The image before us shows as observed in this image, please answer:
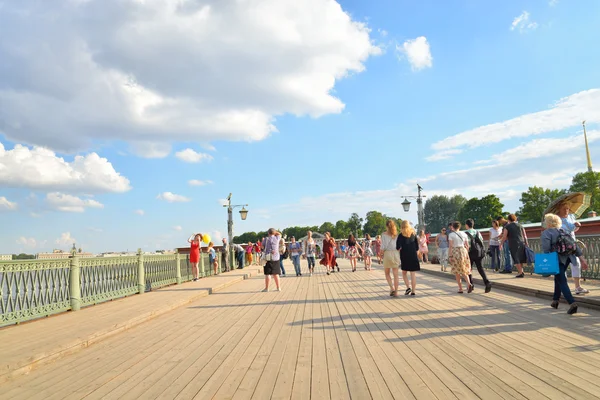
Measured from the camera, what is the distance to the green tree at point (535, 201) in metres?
81.8

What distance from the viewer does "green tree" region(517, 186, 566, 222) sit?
8175 cm

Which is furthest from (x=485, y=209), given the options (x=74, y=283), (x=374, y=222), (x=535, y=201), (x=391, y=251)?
(x=74, y=283)

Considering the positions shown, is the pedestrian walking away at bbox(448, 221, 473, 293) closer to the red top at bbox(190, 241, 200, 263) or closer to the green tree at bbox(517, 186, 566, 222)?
the red top at bbox(190, 241, 200, 263)

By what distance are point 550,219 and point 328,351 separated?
4916 millimetres

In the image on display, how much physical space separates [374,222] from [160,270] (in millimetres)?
141025

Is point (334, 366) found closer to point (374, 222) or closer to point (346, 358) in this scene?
point (346, 358)

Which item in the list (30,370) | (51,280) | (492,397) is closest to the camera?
(492,397)

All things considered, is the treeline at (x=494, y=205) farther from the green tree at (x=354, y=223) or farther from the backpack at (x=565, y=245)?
the backpack at (x=565, y=245)

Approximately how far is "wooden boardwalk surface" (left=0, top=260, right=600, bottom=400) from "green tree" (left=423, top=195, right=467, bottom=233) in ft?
421

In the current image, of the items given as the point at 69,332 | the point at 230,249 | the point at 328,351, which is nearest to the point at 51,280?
the point at 69,332

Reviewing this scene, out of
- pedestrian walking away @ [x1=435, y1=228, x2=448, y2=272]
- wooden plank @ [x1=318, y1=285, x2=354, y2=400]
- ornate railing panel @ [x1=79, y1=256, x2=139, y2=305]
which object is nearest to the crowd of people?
pedestrian walking away @ [x1=435, y1=228, x2=448, y2=272]

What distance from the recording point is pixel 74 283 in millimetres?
10328

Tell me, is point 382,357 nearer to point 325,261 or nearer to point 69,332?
point 69,332

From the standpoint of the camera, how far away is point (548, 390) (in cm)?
390
